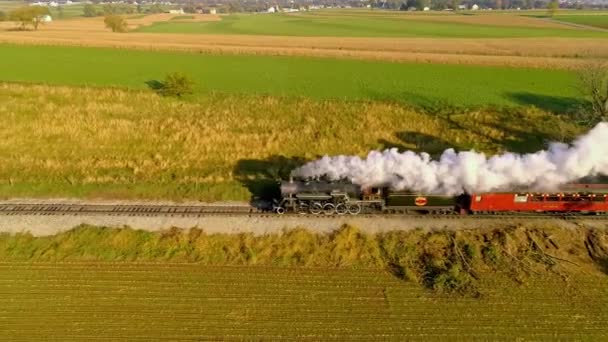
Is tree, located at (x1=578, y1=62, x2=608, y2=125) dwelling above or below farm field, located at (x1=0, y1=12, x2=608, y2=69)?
below

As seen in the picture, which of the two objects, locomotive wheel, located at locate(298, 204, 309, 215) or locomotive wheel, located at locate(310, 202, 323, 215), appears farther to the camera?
locomotive wheel, located at locate(298, 204, 309, 215)

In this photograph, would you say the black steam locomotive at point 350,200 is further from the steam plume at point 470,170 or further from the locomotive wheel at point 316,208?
the steam plume at point 470,170

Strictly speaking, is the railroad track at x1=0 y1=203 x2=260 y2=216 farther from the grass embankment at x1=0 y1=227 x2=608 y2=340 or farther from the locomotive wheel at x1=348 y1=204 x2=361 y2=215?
the locomotive wheel at x1=348 y1=204 x2=361 y2=215

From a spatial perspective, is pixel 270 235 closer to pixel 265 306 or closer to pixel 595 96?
pixel 265 306

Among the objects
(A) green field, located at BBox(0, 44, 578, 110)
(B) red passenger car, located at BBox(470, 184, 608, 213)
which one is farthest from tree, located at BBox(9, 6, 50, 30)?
(B) red passenger car, located at BBox(470, 184, 608, 213)

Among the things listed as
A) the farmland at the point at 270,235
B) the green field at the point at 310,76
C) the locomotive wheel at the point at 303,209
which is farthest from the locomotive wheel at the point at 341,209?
the green field at the point at 310,76

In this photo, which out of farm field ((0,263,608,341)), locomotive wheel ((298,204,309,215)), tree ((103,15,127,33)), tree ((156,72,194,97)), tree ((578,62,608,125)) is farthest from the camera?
tree ((103,15,127,33))

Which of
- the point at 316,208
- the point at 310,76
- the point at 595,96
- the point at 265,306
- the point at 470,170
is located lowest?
the point at 265,306

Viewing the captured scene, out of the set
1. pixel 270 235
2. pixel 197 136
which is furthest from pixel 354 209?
pixel 197 136
